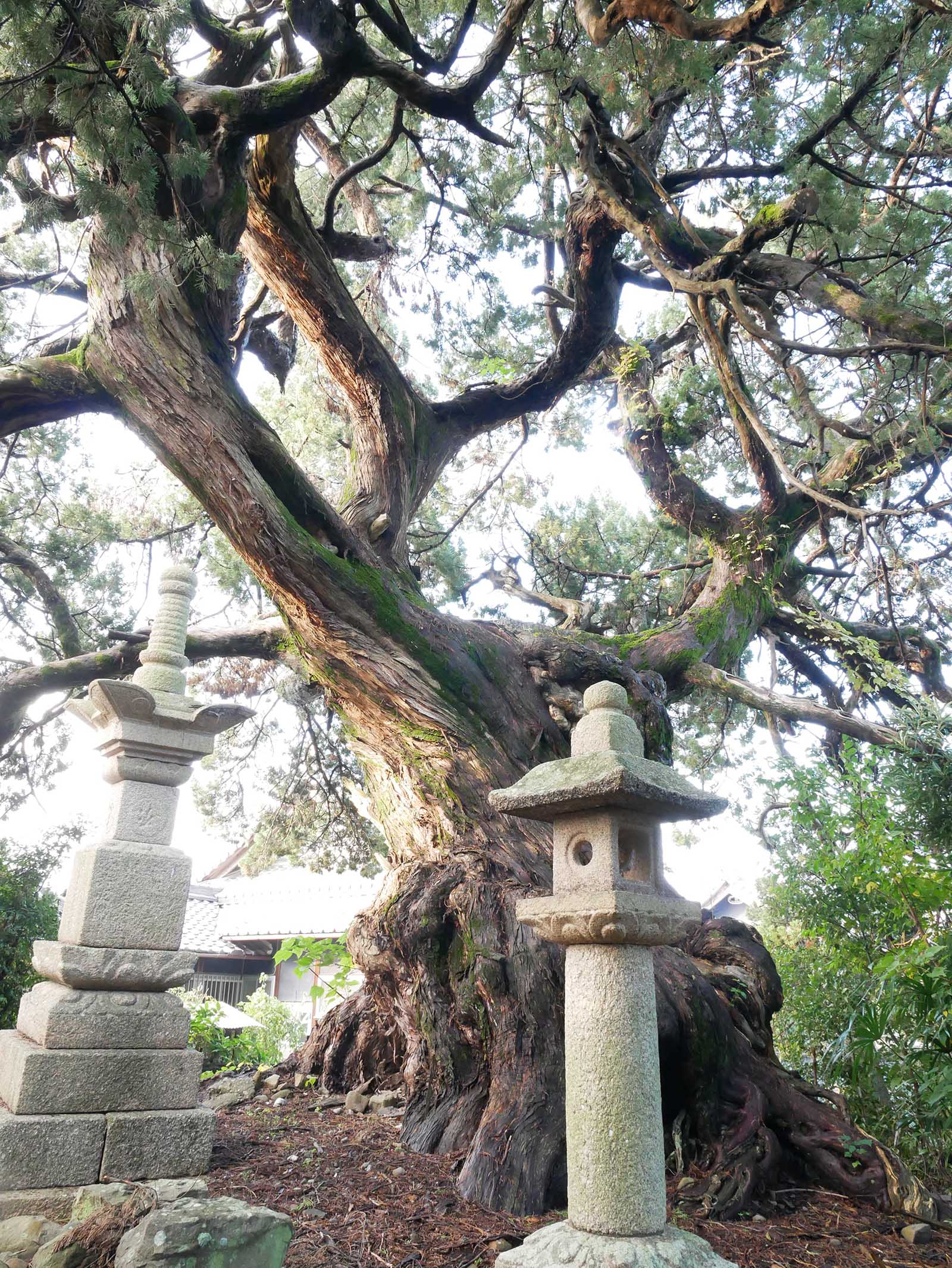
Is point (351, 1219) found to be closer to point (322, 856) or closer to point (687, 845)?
point (322, 856)

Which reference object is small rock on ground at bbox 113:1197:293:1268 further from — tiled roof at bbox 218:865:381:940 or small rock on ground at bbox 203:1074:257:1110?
tiled roof at bbox 218:865:381:940

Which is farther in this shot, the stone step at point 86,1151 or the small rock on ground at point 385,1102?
the small rock on ground at point 385,1102

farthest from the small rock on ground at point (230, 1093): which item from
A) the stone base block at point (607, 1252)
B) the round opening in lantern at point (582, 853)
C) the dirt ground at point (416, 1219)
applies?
the round opening in lantern at point (582, 853)

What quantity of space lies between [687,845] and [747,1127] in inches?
323

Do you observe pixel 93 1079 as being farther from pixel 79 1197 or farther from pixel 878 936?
A: pixel 878 936

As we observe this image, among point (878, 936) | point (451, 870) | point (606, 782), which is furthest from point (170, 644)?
point (878, 936)

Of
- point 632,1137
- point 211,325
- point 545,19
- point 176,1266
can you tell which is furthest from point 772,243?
point 176,1266

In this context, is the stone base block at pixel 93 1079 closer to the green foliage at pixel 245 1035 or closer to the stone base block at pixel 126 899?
the green foliage at pixel 245 1035

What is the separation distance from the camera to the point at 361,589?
16.8ft

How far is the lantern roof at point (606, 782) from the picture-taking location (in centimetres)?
265

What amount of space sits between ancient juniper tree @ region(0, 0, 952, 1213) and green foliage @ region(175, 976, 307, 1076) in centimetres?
162

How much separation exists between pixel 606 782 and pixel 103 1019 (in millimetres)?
2587

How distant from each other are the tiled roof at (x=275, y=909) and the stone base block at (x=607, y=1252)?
1185cm

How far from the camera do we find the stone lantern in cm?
244
